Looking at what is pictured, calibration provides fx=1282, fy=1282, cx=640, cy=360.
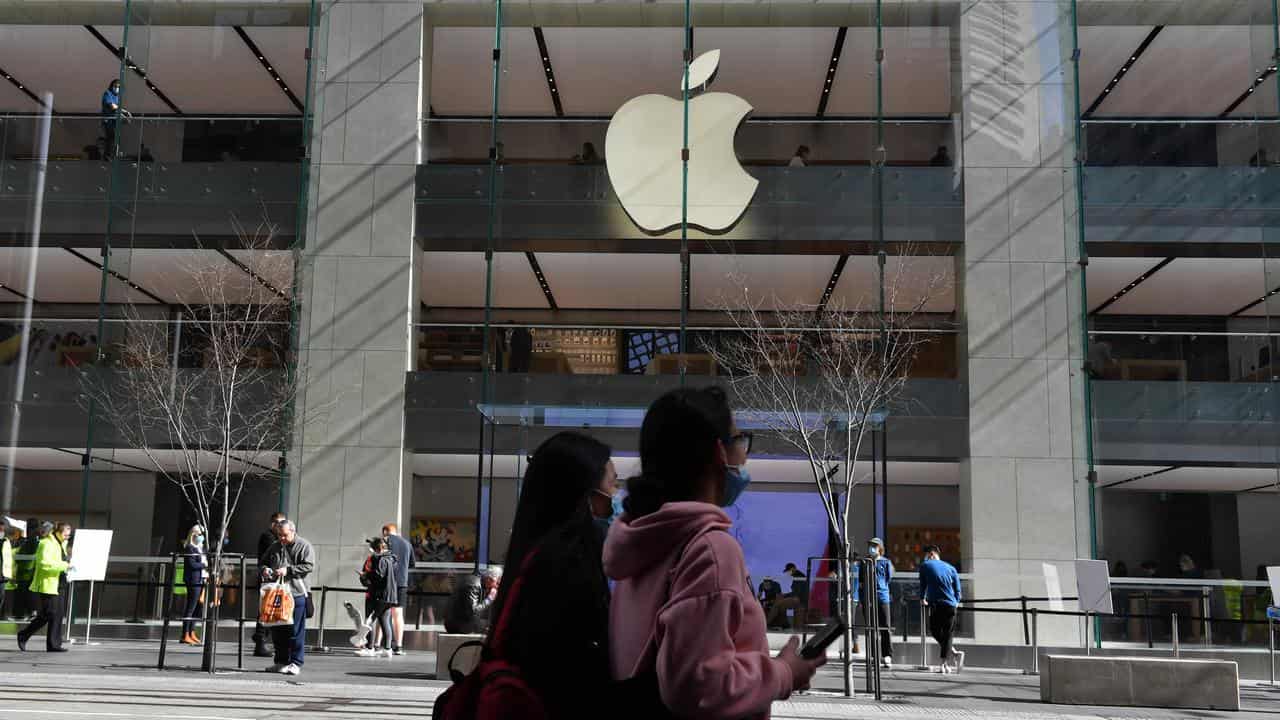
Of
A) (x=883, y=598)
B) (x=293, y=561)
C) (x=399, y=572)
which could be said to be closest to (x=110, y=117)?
(x=399, y=572)

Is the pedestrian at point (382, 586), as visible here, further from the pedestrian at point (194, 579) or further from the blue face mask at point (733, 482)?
the blue face mask at point (733, 482)

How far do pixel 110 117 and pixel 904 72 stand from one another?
13815mm

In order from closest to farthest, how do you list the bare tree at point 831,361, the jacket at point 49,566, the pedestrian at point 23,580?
the jacket at point 49,566
the pedestrian at point 23,580
the bare tree at point 831,361

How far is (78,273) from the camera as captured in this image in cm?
2700

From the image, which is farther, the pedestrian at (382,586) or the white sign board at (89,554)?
the white sign board at (89,554)

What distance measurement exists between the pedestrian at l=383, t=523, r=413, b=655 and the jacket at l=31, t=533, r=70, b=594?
4.03m

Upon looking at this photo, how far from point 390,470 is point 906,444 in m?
8.55

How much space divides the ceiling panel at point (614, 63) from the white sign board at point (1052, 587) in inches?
387

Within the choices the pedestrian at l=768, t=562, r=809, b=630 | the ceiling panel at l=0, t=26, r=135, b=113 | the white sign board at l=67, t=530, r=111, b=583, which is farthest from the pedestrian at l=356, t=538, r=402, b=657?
the ceiling panel at l=0, t=26, r=135, b=113

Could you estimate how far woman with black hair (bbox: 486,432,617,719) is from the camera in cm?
254

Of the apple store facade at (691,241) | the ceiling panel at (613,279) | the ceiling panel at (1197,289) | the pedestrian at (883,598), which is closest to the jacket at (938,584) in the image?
the pedestrian at (883,598)

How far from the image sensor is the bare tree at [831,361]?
19.6 meters

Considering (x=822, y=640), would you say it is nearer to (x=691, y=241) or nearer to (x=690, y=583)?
(x=690, y=583)

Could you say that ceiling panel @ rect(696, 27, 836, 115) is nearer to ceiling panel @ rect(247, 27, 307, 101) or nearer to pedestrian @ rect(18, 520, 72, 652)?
ceiling panel @ rect(247, 27, 307, 101)
